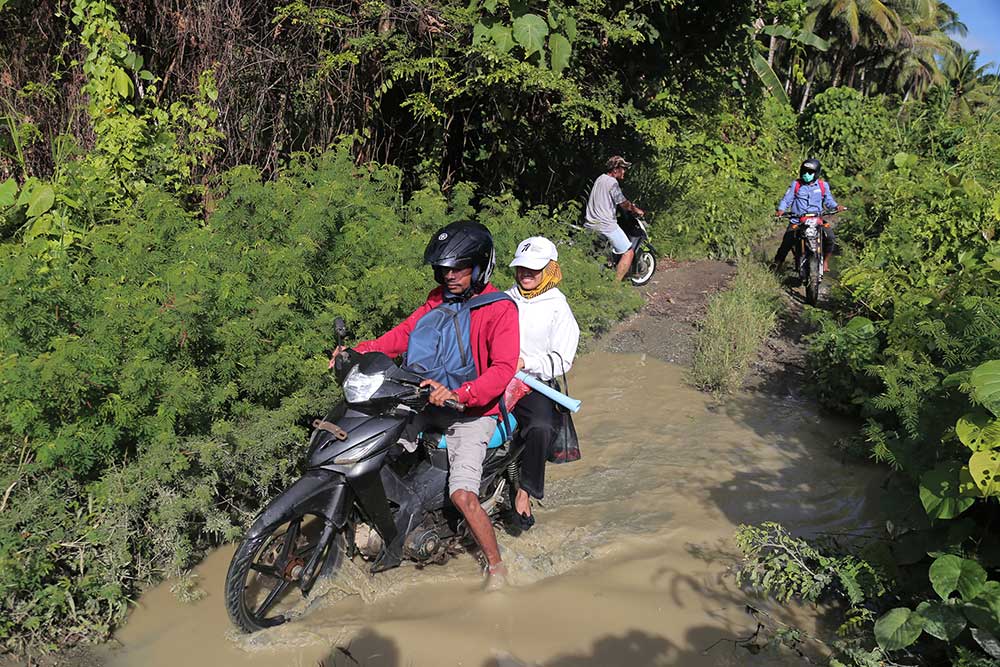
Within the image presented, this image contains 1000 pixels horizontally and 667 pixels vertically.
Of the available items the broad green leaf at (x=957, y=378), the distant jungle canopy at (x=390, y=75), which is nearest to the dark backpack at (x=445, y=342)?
the broad green leaf at (x=957, y=378)

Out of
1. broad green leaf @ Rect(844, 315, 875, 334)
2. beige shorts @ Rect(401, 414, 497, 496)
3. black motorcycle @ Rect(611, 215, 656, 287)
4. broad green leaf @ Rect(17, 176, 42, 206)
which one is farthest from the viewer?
black motorcycle @ Rect(611, 215, 656, 287)

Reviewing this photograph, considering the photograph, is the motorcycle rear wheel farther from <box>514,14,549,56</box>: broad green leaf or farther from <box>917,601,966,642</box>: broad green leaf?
<box>917,601,966,642</box>: broad green leaf

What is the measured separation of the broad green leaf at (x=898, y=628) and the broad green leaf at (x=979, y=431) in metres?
0.81

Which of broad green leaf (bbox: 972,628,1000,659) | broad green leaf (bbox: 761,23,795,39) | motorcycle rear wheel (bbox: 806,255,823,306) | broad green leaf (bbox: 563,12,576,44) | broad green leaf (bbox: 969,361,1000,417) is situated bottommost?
motorcycle rear wheel (bbox: 806,255,823,306)

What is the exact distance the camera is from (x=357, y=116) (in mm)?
8688

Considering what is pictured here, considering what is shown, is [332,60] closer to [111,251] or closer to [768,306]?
[111,251]

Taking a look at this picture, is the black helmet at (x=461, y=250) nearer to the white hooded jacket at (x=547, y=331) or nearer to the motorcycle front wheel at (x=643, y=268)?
the white hooded jacket at (x=547, y=331)

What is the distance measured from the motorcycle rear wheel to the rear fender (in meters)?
7.64

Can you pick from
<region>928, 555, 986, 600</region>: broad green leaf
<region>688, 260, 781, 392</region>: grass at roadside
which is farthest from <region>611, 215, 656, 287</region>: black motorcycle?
<region>928, 555, 986, 600</region>: broad green leaf

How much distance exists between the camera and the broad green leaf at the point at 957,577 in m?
3.25

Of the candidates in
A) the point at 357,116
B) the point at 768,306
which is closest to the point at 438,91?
the point at 357,116

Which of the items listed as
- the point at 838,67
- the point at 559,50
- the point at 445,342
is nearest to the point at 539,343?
the point at 445,342

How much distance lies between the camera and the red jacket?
148 inches

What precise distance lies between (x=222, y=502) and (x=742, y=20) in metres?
9.79
